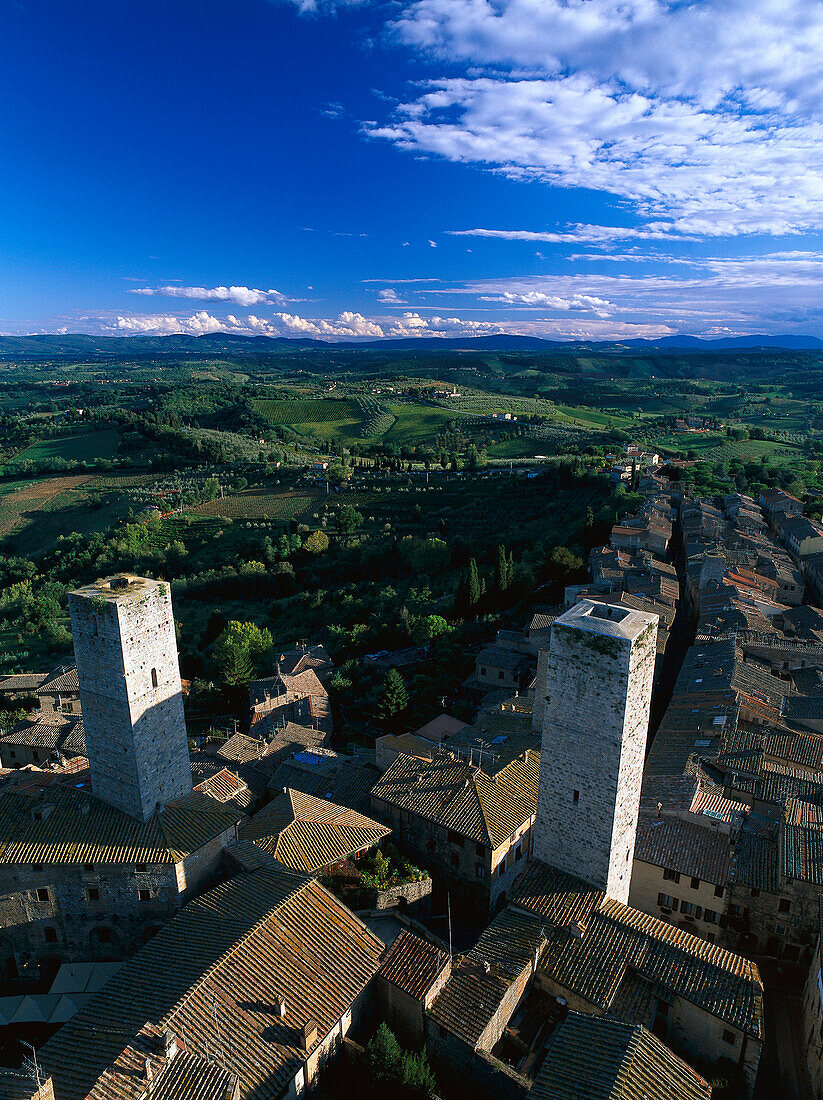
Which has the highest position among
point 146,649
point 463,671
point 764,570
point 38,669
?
point 146,649

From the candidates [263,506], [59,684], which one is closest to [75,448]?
[263,506]

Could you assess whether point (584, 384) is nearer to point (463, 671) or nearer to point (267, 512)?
point (267, 512)

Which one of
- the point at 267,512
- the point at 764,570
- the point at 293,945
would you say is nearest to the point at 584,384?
the point at 267,512

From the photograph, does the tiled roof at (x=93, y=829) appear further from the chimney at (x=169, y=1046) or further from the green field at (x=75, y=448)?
the green field at (x=75, y=448)

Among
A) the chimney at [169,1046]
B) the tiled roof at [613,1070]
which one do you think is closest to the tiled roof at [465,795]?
the tiled roof at [613,1070]

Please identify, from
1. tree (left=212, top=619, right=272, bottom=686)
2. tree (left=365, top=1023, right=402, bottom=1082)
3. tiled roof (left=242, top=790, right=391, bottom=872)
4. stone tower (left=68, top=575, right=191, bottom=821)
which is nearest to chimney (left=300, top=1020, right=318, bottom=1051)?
tree (left=365, top=1023, right=402, bottom=1082)

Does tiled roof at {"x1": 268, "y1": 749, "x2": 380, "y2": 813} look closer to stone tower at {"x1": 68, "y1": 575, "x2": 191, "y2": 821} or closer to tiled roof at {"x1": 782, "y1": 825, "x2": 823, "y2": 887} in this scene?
stone tower at {"x1": 68, "y1": 575, "x2": 191, "y2": 821}

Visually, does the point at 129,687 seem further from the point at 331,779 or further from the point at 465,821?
the point at 465,821
